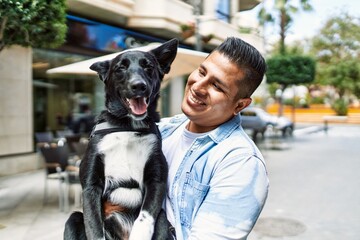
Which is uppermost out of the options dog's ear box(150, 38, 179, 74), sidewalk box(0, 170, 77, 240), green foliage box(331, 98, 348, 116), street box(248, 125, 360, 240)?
dog's ear box(150, 38, 179, 74)

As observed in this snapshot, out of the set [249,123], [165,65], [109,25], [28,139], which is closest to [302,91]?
[249,123]

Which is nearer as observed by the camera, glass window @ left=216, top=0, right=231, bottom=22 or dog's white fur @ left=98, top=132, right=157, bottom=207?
dog's white fur @ left=98, top=132, right=157, bottom=207

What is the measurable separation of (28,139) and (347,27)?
35315mm

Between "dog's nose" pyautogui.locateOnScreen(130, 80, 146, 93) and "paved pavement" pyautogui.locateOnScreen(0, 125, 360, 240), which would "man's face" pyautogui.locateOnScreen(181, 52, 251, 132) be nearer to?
"dog's nose" pyautogui.locateOnScreen(130, 80, 146, 93)

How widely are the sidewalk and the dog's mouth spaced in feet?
13.4

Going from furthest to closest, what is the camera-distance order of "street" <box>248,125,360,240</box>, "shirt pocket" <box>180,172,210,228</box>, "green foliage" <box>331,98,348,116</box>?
1. "green foliage" <box>331,98,348,116</box>
2. "street" <box>248,125,360,240</box>
3. "shirt pocket" <box>180,172,210,228</box>

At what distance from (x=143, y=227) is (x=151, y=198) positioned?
136mm

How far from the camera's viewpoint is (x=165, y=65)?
6.76 ft

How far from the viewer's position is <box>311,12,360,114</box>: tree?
34.7m

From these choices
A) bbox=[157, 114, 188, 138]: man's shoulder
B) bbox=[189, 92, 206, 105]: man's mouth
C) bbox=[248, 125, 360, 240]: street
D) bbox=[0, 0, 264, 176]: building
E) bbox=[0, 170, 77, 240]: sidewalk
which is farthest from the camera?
bbox=[0, 0, 264, 176]: building

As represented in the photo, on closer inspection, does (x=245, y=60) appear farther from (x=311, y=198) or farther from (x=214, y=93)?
(x=311, y=198)

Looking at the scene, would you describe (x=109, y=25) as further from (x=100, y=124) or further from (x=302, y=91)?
(x=302, y=91)

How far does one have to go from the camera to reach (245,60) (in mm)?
1579

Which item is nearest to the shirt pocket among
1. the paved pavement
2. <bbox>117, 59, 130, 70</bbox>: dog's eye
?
<bbox>117, 59, 130, 70</bbox>: dog's eye
